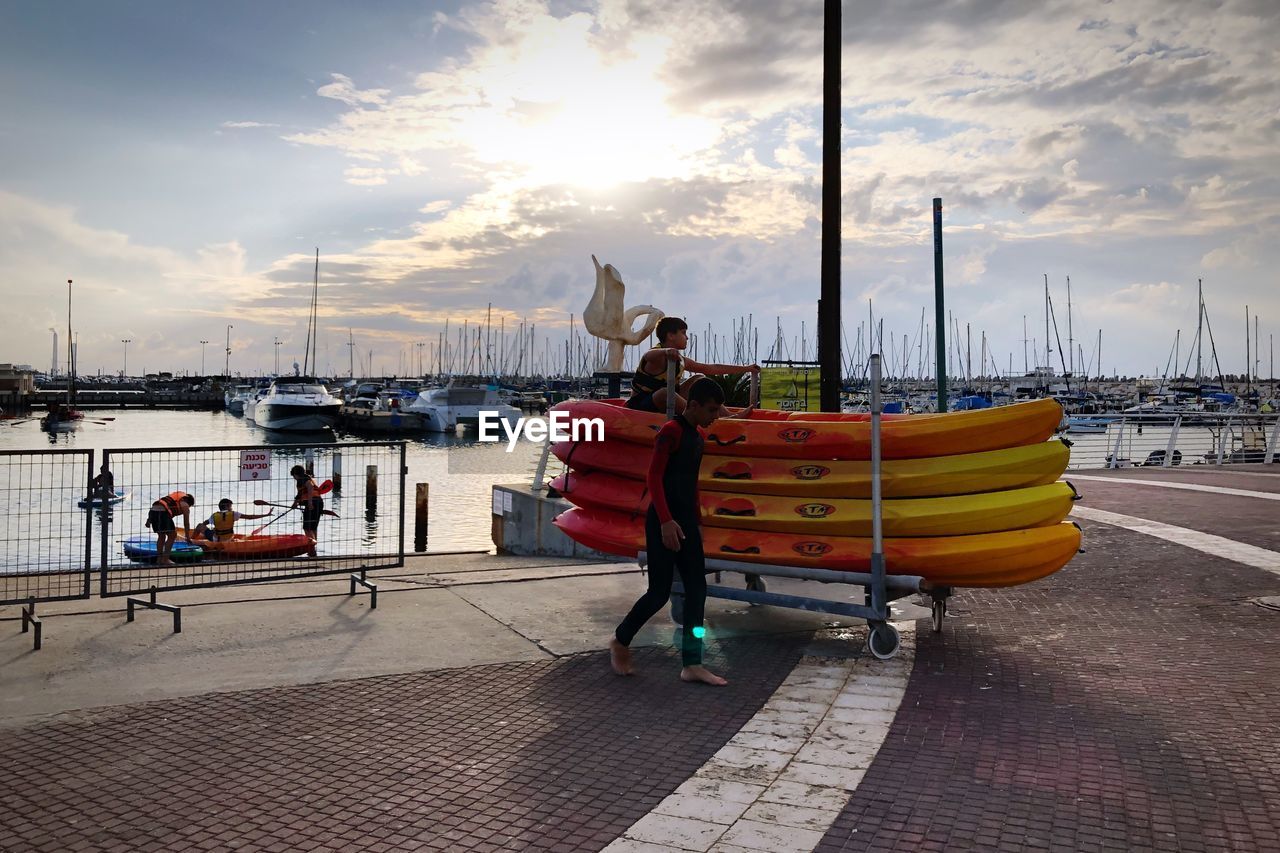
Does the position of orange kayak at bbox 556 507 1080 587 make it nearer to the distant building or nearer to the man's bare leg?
the man's bare leg

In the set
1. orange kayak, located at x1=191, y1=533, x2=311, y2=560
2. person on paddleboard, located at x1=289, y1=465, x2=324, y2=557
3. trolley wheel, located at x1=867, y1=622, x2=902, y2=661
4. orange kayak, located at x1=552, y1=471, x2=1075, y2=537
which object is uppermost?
orange kayak, located at x1=552, y1=471, x2=1075, y2=537

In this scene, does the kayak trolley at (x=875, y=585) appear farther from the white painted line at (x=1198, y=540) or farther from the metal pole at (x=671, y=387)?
the white painted line at (x=1198, y=540)

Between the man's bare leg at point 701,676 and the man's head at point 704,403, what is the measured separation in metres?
1.51

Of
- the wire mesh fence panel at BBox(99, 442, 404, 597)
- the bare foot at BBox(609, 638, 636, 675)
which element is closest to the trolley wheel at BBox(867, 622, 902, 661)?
the bare foot at BBox(609, 638, 636, 675)

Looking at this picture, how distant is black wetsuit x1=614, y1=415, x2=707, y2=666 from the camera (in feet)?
18.9

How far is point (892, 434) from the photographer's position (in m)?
6.55

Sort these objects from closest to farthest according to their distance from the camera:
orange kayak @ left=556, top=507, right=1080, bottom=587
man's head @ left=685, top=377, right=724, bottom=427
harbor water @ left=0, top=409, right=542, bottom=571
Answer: man's head @ left=685, top=377, right=724, bottom=427, orange kayak @ left=556, top=507, right=1080, bottom=587, harbor water @ left=0, top=409, right=542, bottom=571

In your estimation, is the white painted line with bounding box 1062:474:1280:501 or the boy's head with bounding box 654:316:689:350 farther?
the white painted line with bounding box 1062:474:1280:501

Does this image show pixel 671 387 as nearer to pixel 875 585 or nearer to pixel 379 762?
pixel 875 585

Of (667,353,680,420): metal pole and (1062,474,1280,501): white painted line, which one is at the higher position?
(667,353,680,420): metal pole

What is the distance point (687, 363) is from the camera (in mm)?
6875

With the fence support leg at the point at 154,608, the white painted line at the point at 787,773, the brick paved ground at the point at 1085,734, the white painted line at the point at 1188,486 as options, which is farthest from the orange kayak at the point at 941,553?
the white painted line at the point at 1188,486

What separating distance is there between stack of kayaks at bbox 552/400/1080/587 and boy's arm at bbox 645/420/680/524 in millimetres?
1352

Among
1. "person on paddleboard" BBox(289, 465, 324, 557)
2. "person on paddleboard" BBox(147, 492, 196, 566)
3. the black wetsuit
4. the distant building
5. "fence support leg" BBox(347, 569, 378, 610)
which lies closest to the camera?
the black wetsuit
